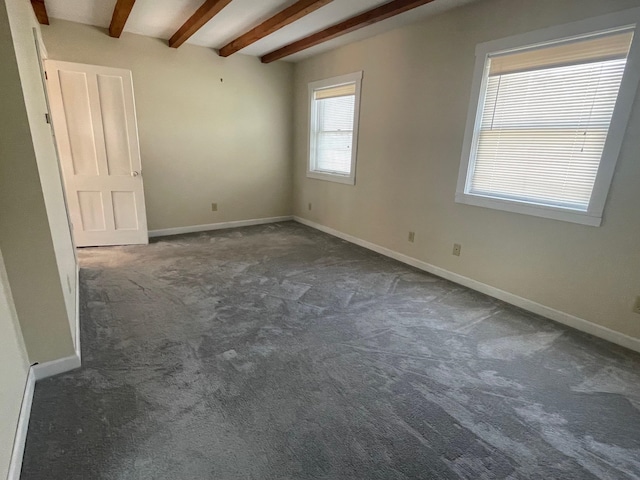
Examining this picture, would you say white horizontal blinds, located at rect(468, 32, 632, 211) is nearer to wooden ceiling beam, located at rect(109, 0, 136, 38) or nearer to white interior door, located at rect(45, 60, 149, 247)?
wooden ceiling beam, located at rect(109, 0, 136, 38)

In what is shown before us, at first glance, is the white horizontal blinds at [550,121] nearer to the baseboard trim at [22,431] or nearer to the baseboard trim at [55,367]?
the baseboard trim at [55,367]

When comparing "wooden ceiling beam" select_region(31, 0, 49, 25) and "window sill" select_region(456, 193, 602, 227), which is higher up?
"wooden ceiling beam" select_region(31, 0, 49, 25)

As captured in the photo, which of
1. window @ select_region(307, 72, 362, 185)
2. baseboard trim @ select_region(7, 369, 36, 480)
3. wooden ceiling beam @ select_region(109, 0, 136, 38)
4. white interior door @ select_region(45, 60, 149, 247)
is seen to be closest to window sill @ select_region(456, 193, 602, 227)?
window @ select_region(307, 72, 362, 185)

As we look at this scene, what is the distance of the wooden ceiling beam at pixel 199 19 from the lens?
9.75 ft

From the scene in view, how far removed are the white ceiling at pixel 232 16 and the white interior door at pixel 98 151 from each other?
0.54m

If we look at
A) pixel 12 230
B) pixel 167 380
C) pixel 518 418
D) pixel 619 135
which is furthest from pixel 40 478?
pixel 619 135

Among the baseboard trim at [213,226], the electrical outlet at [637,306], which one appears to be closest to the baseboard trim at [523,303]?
the electrical outlet at [637,306]

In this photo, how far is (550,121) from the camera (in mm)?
2578

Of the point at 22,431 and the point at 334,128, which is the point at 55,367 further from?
the point at 334,128

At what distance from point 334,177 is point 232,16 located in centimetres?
228

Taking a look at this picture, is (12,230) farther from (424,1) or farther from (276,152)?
(276,152)

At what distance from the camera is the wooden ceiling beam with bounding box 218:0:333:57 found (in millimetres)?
2900

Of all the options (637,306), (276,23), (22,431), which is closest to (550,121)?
(637,306)

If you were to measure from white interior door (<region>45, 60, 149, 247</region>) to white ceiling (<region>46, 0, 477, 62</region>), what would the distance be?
545 millimetres
